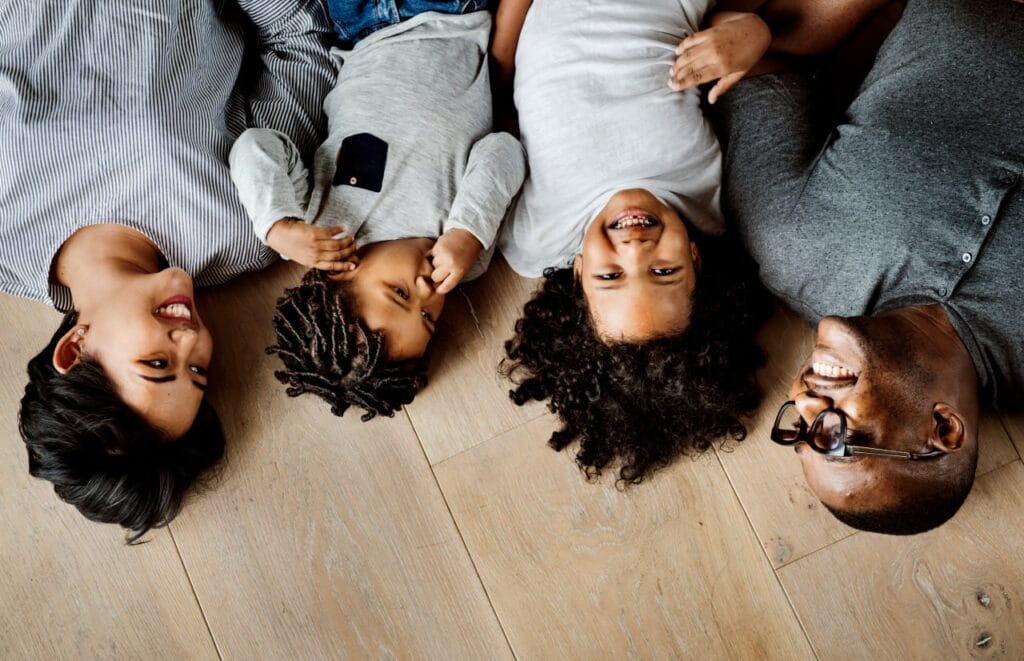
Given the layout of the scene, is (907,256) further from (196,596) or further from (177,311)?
(196,596)

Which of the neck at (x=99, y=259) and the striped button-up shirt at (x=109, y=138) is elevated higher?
the striped button-up shirt at (x=109, y=138)

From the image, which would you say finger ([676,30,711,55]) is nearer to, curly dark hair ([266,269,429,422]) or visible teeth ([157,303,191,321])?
curly dark hair ([266,269,429,422])

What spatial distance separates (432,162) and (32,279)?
70 cm

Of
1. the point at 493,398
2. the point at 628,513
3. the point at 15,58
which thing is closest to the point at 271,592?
the point at 493,398

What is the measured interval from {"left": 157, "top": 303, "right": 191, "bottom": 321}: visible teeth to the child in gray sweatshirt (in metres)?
0.14

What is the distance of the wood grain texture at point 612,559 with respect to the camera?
1256 mm

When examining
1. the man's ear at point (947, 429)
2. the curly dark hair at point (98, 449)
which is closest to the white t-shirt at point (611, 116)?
the man's ear at point (947, 429)

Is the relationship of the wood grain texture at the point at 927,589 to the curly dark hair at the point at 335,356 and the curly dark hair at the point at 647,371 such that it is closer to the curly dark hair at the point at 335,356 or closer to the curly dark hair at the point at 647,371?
the curly dark hair at the point at 647,371

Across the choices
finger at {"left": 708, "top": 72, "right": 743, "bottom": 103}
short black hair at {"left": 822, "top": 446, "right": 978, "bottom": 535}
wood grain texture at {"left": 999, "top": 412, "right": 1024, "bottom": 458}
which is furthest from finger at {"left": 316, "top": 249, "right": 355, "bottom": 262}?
wood grain texture at {"left": 999, "top": 412, "right": 1024, "bottom": 458}

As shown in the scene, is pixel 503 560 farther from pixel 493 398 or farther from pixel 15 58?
pixel 15 58

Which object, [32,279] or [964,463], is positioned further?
[32,279]

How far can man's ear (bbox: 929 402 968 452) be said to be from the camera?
966 millimetres

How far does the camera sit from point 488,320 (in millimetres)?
1361

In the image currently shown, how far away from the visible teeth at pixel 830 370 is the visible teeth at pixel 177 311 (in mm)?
951
